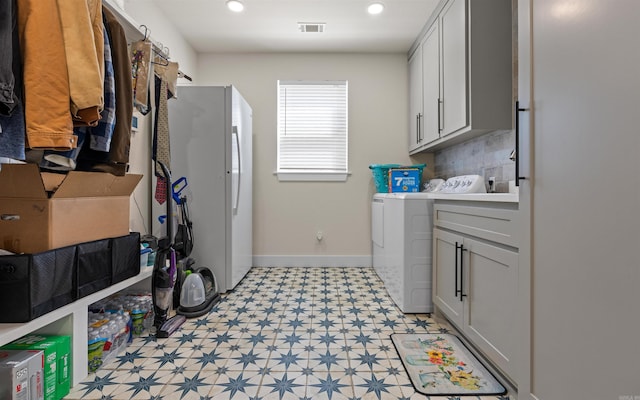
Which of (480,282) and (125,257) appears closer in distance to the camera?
(480,282)

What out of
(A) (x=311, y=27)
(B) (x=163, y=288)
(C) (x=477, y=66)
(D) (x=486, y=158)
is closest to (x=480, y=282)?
(D) (x=486, y=158)

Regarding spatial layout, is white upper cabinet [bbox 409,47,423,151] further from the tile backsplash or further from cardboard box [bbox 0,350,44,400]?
cardboard box [bbox 0,350,44,400]

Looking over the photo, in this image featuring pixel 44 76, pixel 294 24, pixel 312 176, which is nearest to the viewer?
pixel 44 76

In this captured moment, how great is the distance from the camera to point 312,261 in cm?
382

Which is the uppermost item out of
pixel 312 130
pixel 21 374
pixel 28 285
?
pixel 312 130

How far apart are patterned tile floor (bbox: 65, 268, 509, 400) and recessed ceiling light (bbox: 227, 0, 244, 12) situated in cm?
260

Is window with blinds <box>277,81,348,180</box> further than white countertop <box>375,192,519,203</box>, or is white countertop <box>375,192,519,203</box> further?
window with blinds <box>277,81,348,180</box>

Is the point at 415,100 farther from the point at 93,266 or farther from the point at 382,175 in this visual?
the point at 93,266

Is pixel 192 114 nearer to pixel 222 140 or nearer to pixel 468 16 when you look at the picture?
pixel 222 140

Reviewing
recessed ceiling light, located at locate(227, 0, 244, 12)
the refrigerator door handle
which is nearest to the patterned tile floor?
the refrigerator door handle

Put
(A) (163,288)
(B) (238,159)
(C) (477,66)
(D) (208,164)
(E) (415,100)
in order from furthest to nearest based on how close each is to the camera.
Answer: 1. (E) (415,100)
2. (B) (238,159)
3. (D) (208,164)
4. (C) (477,66)
5. (A) (163,288)

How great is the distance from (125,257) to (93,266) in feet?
0.79

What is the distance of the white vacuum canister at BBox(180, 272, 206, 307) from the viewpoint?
7.64 feet

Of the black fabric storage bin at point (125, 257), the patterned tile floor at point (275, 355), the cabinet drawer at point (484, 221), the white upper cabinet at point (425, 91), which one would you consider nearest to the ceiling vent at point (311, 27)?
the white upper cabinet at point (425, 91)
